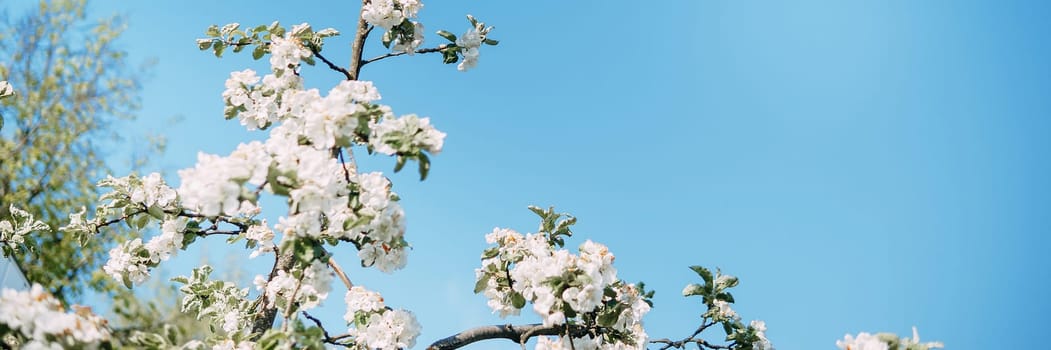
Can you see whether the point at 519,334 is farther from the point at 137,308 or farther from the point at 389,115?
the point at 137,308

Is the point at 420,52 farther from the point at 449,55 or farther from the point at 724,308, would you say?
the point at 724,308

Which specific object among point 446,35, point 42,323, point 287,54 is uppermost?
point 446,35

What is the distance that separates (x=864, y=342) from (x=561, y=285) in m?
1.04

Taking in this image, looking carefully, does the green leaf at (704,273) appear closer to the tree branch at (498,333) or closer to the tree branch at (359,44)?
the tree branch at (498,333)

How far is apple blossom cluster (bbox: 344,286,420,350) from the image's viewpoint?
2992 millimetres

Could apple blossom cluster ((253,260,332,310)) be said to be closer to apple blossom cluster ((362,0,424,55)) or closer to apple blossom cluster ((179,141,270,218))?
apple blossom cluster ((179,141,270,218))

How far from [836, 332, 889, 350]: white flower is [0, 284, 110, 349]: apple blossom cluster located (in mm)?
2327

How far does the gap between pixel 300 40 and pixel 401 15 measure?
0.51 meters

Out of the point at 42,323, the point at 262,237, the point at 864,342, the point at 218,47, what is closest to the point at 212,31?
the point at 218,47

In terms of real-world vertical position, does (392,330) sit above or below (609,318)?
below

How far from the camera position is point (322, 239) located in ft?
8.43

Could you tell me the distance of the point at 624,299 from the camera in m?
3.25

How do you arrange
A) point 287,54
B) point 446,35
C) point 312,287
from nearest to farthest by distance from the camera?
1. point 312,287
2. point 287,54
3. point 446,35

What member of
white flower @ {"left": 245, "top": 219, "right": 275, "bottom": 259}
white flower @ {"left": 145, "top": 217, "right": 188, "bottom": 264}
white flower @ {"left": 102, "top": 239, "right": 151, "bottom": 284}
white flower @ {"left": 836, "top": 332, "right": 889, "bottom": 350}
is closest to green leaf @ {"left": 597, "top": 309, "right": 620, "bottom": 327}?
white flower @ {"left": 836, "top": 332, "right": 889, "bottom": 350}
